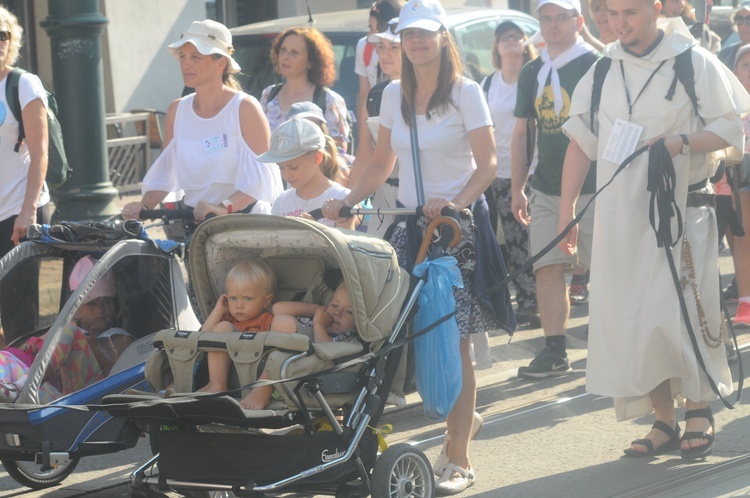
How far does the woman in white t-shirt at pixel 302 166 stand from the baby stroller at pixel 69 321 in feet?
2.00

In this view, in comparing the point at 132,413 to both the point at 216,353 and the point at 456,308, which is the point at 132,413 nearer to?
the point at 216,353

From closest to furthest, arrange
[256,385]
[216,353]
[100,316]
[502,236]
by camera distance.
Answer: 1. [256,385]
2. [216,353]
3. [100,316]
4. [502,236]

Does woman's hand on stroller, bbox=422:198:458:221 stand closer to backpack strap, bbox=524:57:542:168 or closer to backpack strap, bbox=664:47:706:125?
backpack strap, bbox=664:47:706:125

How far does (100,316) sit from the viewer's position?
6.04 m

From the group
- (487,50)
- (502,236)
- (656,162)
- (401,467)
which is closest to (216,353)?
(401,467)

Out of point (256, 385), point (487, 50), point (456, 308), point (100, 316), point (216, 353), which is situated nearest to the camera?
point (256, 385)

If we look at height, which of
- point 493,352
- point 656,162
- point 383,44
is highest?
point 383,44

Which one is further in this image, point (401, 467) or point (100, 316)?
point (100, 316)

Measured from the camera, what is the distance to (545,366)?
7578 millimetres

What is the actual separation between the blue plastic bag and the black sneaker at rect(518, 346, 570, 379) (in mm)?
2455

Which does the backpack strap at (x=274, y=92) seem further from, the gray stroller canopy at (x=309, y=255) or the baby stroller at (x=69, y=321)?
the gray stroller canopy at (x=309, y=255)

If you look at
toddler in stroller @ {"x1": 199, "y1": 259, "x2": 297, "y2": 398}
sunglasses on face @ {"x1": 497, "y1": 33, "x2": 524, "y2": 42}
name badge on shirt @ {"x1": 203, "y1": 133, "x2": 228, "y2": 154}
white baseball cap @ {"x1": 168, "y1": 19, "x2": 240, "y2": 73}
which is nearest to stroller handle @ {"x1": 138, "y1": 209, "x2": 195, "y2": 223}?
name badge on shirt @ {"x1": 203, "y1": 133, "x2": 228, "y2": 154}

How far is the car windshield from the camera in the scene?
33.5 ft

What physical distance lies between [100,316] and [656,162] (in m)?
2.61
